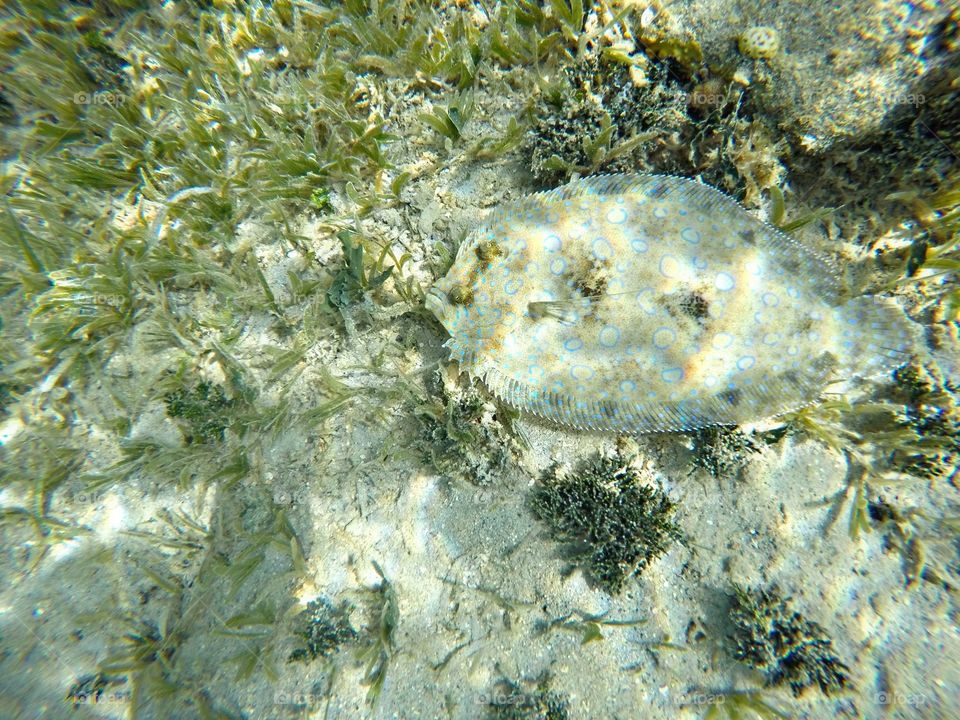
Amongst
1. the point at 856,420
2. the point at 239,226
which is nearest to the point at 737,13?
the point at 856,420

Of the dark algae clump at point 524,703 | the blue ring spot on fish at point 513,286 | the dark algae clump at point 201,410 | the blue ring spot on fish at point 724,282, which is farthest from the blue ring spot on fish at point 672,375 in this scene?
the dark algae clump at point 201,410

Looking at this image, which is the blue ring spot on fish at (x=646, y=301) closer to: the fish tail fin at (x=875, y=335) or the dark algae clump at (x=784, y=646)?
the fish tail fin at (x=875, y=335)

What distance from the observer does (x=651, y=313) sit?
2.94 m

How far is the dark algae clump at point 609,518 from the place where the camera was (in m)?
3.14

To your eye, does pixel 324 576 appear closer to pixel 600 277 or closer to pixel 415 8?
pixel 600 277

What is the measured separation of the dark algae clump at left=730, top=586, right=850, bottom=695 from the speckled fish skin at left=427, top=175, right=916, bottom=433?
135 centimetres

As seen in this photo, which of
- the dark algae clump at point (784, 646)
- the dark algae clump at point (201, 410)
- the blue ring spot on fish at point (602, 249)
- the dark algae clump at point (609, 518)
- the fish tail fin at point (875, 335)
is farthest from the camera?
the dark algae clump at point (201, 410)

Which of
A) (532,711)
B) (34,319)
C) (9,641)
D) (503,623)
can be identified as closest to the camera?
(532,711)

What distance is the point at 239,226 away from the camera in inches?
155

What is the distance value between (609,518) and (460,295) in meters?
1.94

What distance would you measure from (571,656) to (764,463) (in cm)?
204

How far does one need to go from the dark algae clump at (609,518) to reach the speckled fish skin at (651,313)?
48cm

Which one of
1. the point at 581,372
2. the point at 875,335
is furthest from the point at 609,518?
the point at 875,335

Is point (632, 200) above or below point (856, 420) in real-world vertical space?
above
